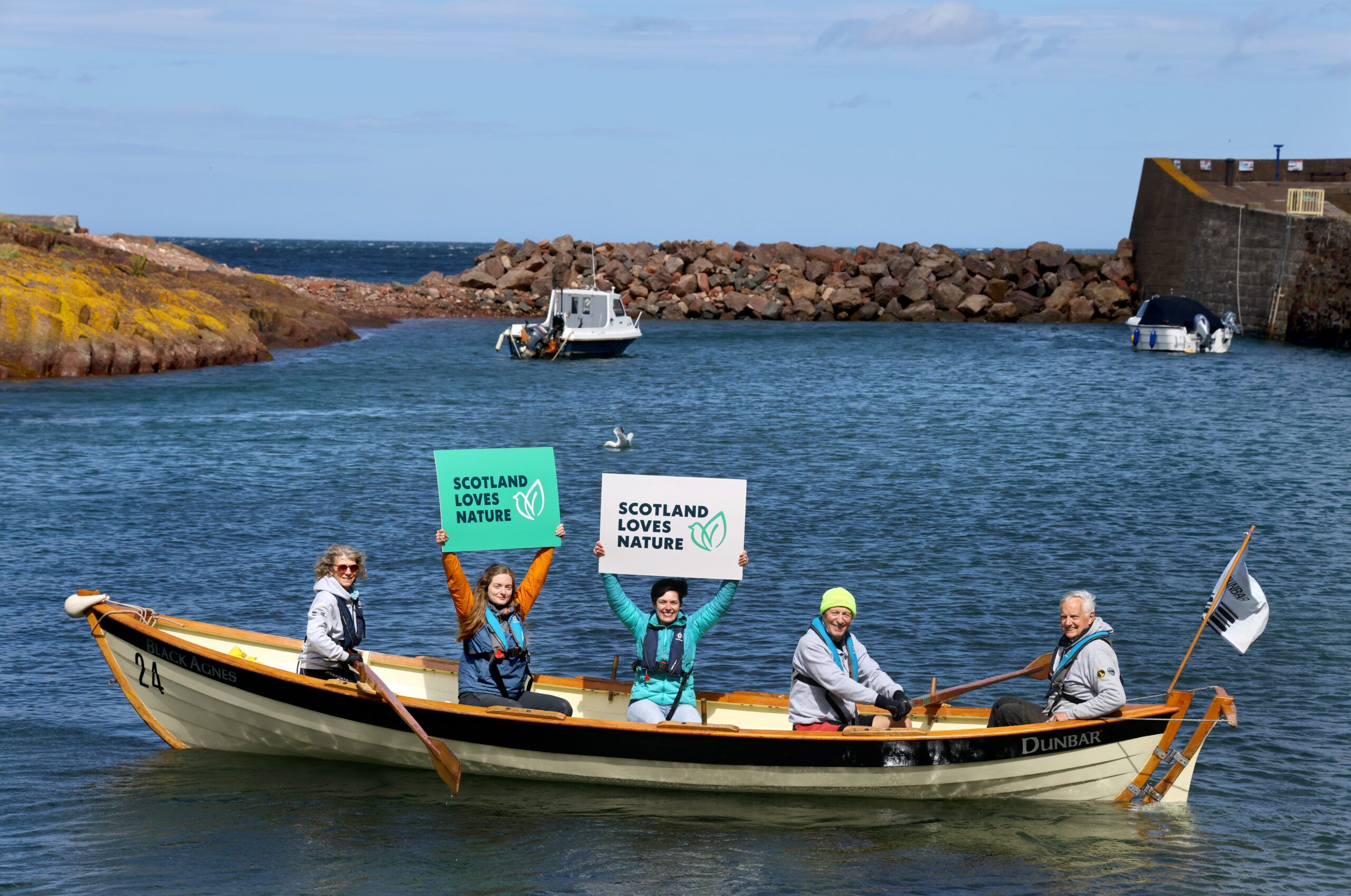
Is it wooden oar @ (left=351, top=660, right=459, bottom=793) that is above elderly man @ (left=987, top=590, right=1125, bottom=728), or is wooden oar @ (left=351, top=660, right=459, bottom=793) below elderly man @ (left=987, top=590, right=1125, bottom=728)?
below

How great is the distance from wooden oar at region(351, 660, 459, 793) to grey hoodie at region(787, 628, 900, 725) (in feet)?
9.78

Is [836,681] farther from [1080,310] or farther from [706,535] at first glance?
[1080,310]

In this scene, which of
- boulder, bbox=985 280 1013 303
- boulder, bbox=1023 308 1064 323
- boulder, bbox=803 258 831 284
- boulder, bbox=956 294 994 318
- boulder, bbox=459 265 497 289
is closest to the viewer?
boulder, bbox=956 294 994 318

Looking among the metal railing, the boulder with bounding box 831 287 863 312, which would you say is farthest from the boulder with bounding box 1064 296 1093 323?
the metal railing

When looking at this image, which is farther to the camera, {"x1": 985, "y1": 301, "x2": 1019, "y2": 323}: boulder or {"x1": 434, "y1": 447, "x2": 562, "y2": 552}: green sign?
{"x1": 985, "y1": 301, "x2": 1019, "y2": 323}: boulder

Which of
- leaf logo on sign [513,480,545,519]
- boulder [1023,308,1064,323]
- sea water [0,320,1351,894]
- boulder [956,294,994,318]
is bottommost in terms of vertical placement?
sea water [0,320,1351,894]

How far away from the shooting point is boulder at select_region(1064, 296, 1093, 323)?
77.5 meters

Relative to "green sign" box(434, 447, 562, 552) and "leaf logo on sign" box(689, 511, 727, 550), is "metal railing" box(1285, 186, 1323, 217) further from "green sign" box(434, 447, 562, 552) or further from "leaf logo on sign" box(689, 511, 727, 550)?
"green sign" box(434, 447, 562, 552)

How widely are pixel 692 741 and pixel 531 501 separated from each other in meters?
2.60

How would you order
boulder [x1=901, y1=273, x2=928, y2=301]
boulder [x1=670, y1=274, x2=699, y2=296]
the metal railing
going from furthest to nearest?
boulder [x1=670, y1=274, x2=699, y2=296] < boulder [x1=901, y1=273, x2=928, y2=301] < the metal railing

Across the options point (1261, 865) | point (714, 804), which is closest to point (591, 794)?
point (714, 804)

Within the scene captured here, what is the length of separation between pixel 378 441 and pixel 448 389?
40.1 ft

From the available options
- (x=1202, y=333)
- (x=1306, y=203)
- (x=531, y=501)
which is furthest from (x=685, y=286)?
(x=531, y=501)

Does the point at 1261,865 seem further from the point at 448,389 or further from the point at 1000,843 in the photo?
the point at 448,389
